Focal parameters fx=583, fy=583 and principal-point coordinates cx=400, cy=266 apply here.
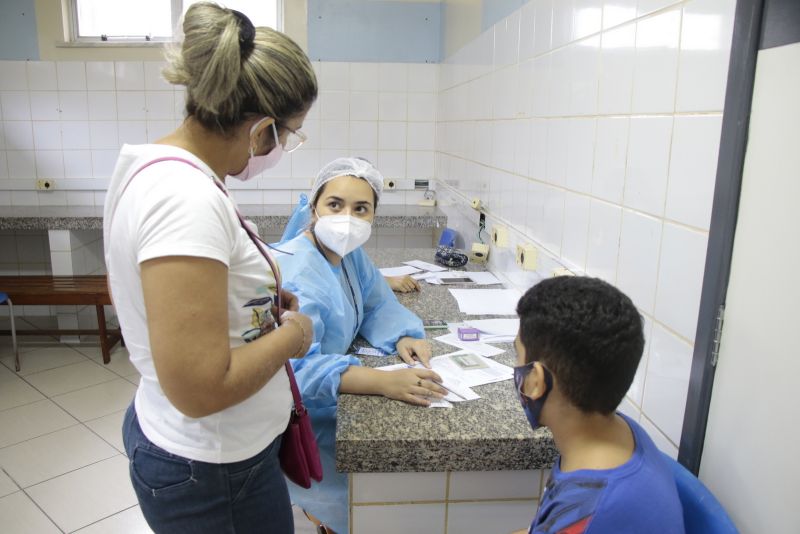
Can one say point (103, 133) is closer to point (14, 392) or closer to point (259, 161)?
point (14, 392)

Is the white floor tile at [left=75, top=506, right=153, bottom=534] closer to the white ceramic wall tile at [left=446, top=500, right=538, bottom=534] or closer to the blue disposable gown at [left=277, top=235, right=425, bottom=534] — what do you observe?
the blue disposable gown at [left=277, top=235, right=425, bottom=534]

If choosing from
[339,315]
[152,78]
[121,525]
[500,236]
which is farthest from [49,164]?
[339,315]

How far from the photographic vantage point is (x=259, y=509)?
106 centimetres

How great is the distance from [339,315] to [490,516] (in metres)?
0.63

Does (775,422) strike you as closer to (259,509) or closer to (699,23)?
(699,23)

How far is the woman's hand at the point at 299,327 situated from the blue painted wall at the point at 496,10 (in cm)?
160

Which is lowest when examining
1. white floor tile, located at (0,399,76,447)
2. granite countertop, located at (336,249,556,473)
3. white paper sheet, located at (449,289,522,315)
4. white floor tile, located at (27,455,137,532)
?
white floor tile, located at (27,455,137,532)

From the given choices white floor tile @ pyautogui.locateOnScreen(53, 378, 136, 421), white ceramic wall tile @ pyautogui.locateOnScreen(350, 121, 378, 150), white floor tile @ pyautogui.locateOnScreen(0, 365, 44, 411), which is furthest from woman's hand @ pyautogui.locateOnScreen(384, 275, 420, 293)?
white ceramic wall tile @ pyautogui.locateOnScreen(350, 121, 378, 150)

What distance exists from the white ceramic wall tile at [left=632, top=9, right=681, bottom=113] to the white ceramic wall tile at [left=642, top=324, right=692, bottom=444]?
453 millimetres

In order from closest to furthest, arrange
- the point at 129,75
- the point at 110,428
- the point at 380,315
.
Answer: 1. the point at 380,315
2. the point at 110,428
3. the point at 129,75

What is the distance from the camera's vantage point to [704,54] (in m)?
1.01

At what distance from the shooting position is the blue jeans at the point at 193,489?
0.97 m

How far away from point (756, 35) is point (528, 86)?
4.03 ft

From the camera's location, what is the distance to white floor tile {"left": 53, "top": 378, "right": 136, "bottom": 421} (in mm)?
3004
